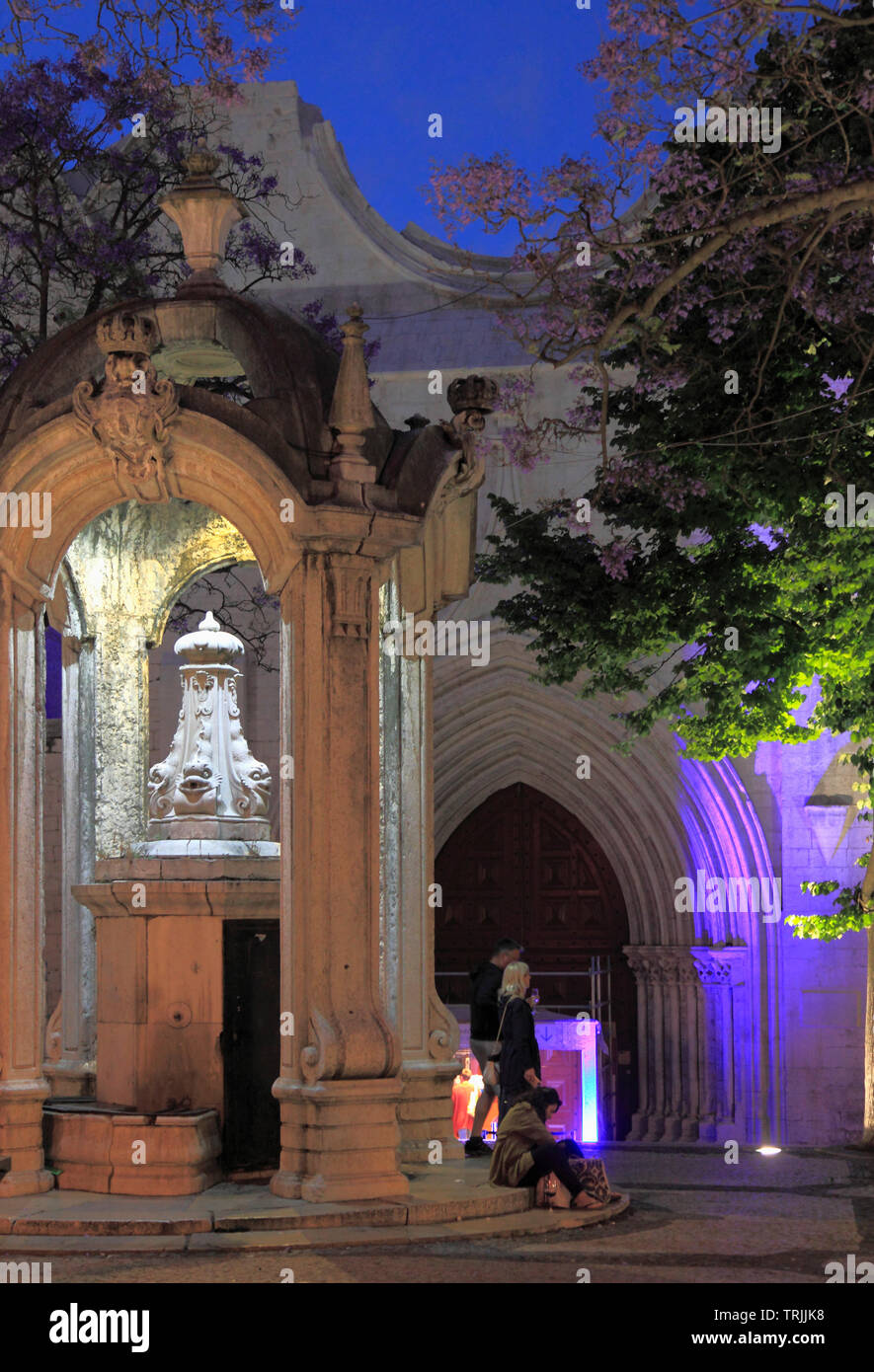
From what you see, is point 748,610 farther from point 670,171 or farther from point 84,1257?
point 84,1257

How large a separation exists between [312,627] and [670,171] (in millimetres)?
3516

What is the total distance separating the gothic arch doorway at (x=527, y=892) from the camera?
2386 centimetres

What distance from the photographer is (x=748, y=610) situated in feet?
45.5

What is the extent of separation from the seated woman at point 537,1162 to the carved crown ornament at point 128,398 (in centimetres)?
385

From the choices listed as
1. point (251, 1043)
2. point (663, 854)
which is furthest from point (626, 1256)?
point (663, 854)

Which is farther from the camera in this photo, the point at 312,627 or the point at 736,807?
the point at 736,807

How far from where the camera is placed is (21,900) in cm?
987

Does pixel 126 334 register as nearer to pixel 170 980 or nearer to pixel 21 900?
pixel 21 900

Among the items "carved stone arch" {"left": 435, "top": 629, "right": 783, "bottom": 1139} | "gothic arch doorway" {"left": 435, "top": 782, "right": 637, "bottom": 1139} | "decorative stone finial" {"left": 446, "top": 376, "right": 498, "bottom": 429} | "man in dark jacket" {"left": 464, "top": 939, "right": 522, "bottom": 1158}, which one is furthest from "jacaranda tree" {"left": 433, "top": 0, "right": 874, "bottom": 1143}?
"gothic arch doorway" {"left": 435, "top": 782, "right": 637, "bottom": 1139}

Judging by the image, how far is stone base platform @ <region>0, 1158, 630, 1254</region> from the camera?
8266 mm

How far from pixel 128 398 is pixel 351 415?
1.13 m

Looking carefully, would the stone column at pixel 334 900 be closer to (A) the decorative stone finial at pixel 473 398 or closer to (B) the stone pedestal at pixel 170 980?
(B) the stone pedestal at pixel 170 980

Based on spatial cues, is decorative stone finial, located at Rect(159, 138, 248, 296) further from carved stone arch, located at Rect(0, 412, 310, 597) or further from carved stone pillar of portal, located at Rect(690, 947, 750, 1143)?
carved stone pillar of portal, located at Rect(690, 947, 750, 1143)

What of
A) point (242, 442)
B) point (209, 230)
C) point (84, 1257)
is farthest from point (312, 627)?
point (84, 1257)
